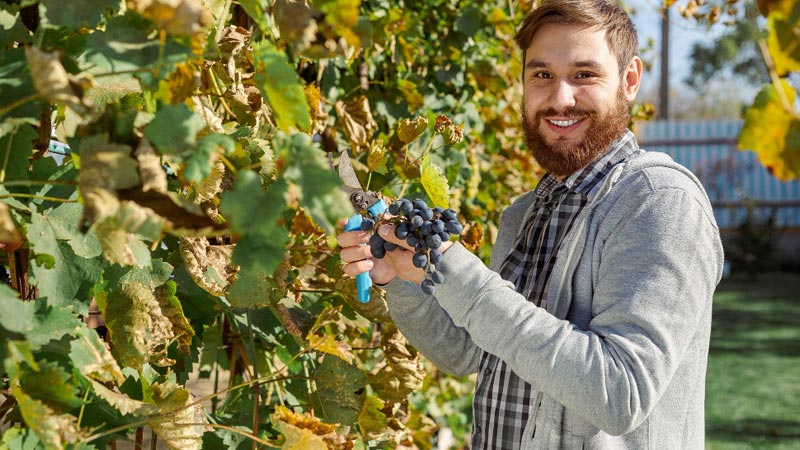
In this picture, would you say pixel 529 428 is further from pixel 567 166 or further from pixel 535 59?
pixel 535 59

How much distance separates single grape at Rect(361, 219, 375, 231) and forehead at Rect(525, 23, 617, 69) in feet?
1.94

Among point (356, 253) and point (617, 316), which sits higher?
point (356, 253)

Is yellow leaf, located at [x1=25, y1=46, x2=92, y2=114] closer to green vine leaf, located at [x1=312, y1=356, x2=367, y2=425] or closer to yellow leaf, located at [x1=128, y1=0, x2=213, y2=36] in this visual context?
yellow leaf, located at [x1=128, y1=0, x2=213, y2=36]

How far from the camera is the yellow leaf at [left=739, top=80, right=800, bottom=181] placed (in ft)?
2.16

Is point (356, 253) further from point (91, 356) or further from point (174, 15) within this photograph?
point (174, 15)

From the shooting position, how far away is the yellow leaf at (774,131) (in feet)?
2.16

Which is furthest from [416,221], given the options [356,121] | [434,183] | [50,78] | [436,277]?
[356,121]

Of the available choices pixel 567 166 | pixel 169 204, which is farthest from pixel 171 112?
pixel 567 166

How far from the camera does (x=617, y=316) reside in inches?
52.8

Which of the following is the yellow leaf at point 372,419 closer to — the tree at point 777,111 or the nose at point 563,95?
the nose at point 563,95

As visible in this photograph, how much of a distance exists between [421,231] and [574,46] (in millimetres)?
626

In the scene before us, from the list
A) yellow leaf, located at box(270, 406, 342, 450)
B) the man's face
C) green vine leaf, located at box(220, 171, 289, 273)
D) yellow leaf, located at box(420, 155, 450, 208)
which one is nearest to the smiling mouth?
the man's face

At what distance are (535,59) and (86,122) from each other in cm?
108

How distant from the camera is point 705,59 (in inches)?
1021
